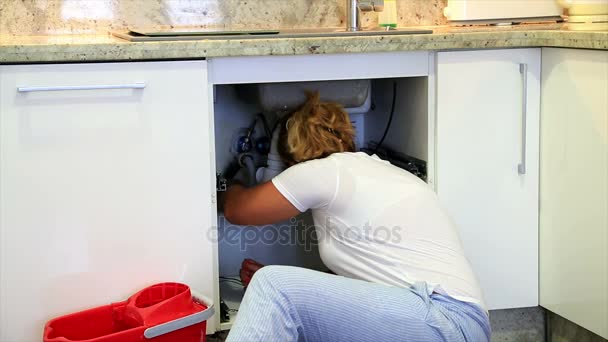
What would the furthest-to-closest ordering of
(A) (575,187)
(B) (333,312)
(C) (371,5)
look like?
(C) (371,5)
(A) (575,187)
(B) (333,312)

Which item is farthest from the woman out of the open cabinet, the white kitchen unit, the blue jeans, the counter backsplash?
the counter backsplash

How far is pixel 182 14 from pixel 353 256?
1.02 m

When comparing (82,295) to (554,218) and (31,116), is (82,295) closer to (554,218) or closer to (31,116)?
(31,116)

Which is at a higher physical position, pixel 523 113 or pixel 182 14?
pixel 182 14

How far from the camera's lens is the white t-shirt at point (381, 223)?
184 cm

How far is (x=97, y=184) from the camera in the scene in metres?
1.95

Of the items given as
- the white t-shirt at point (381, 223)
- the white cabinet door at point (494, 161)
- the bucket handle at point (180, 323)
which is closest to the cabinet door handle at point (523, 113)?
the white cabinet door at point (494, 161)

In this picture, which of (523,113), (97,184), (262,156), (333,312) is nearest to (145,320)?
(97,184)

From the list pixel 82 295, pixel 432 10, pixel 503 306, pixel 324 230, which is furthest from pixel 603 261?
pixel 82 295

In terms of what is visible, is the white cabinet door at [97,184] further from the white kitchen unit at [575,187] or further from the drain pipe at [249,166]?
the white kitchen unit at [575,187]

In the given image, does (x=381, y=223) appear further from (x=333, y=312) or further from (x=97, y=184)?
(x=97, y=184)

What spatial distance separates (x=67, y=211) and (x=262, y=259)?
82 centimetres

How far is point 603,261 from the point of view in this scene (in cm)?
201

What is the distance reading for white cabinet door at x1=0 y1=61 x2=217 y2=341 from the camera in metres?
1.90
